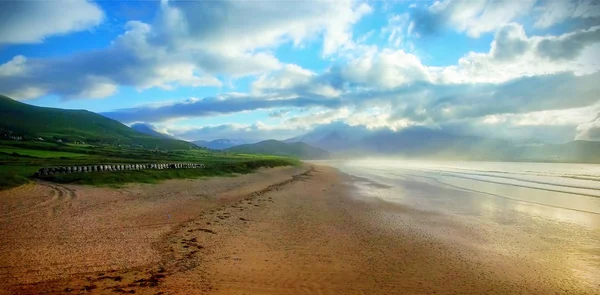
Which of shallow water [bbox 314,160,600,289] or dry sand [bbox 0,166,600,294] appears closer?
dry sand [bbox 0,166,600,294]

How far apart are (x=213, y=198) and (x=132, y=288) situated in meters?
17.7

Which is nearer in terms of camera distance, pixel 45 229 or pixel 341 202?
pixel 45 229

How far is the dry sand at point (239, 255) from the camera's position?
28.6ft

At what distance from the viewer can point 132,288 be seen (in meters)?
7.96

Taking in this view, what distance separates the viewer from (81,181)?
26.6 metres

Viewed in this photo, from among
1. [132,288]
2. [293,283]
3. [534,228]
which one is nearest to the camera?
[132,288]

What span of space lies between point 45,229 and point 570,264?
19.4m

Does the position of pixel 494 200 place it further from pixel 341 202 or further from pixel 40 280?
pixel 40 280

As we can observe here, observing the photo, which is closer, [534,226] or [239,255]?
[239,255]

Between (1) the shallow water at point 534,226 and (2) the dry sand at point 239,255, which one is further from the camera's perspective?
(1) the shallow water at point 534,226

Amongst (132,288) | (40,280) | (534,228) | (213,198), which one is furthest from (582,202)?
(40,280)

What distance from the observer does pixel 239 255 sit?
11383 millimetres

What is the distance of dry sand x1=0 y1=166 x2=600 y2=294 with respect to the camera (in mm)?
8703

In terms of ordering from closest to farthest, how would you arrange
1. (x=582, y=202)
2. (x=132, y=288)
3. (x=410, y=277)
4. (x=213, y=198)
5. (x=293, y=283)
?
1. (x=132, y=288)
2. (x=293, y=283)
3. (x=410, y=277)
4. (x=213, y=198)
5. (x=582, y=202)
